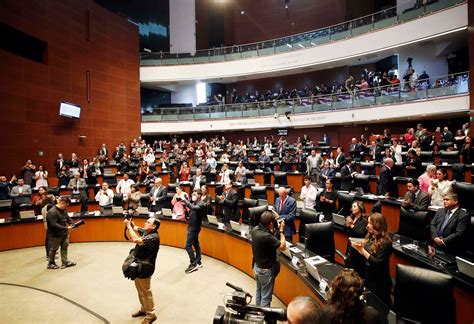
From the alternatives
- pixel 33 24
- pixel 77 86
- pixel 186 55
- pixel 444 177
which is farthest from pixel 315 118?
pixel 33 24

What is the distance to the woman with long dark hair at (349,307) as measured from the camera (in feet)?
6.36

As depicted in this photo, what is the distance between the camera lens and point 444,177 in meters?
5.43

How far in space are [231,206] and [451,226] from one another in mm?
4149

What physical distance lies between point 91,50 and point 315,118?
12325mm

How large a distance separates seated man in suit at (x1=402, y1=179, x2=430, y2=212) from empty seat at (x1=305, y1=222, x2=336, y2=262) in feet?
5.73

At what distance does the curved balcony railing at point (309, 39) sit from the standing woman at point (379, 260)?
1252cm

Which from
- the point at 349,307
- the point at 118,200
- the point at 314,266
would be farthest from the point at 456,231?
the point at 118,200

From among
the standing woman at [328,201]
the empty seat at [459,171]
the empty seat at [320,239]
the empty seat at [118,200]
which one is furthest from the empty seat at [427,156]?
the empty seat at [118,200]

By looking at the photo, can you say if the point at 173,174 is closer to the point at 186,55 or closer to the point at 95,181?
the point at 95,181

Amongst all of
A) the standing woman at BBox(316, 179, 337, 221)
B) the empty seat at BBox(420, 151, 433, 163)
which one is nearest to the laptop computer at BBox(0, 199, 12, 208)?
the standing woman at BBox(316, 179, 337, 221)

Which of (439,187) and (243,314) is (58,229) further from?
(439,187)

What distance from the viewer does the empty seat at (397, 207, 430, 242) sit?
14.3 ft

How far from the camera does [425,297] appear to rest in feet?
8.33

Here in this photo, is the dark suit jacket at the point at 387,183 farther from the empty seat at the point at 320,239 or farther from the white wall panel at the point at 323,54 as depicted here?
the white wall panel at the point at 323,54
